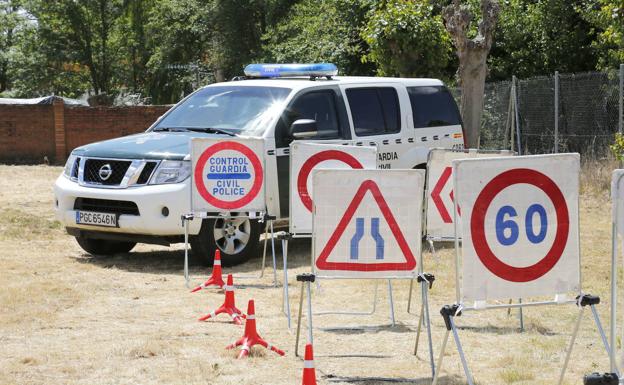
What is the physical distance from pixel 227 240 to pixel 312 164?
1789 mm

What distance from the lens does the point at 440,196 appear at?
975 cm

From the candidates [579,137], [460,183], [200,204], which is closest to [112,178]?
[200,204]

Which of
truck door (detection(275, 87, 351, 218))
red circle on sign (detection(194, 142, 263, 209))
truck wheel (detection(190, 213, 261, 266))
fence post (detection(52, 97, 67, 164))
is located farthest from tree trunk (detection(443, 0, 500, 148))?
fence post (detection(52, 97, 67, 164))

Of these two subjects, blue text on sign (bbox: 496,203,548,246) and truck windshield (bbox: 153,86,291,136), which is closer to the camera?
blue text on sign (bbox: 496,203,548,246)

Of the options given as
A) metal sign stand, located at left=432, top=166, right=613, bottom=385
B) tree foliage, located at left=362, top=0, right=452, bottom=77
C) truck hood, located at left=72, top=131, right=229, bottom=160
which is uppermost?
tree foliage, located at left=362, top=0, right=452, bottom=77

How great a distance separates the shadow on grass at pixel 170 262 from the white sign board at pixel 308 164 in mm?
1424

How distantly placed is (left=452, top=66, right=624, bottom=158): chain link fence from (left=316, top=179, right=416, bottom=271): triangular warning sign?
12067mm

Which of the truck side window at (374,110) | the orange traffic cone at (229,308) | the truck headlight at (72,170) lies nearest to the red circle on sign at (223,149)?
the truck headlight at (72,170)

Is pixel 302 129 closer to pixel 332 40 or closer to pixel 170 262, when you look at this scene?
pixel 170 262

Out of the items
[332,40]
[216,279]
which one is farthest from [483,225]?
[332,40]

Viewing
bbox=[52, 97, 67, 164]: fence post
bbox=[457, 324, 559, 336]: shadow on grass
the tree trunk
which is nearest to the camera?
bbox=[457, 324, 559, 336]: shadow on grass

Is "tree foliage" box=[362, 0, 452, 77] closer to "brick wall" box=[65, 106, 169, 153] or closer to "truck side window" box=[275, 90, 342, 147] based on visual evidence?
"truck side window" box=[275, 90, 342, 147]

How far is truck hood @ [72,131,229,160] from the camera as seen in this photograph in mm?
10961

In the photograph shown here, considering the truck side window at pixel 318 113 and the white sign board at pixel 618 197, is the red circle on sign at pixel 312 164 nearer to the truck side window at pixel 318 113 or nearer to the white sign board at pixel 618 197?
the truck side window at pixel 318 113
